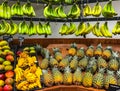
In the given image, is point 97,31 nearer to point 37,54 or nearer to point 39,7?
point 37,54

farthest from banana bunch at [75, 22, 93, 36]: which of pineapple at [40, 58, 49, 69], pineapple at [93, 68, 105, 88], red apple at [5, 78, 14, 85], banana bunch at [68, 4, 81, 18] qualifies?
red apple at [5, 78, 14, 85]

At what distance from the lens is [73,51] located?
3824 millimetres

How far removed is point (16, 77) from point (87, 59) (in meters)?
0.99

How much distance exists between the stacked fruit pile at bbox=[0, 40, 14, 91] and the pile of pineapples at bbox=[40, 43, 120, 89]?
0.40 metres

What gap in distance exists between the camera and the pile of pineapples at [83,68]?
10.3 feet

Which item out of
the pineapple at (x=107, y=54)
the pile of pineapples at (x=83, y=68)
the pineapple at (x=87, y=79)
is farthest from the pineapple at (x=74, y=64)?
the pineapple at (x=107, y=54)

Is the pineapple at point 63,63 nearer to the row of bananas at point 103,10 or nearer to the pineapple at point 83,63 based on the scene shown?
the pineapple at point 83,63

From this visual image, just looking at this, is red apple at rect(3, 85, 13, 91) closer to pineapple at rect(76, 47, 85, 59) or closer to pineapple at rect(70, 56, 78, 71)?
pineapple at rect(70, 56, 78, 71)

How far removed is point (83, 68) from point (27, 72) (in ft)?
2.43

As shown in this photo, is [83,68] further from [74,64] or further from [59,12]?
[59,12]

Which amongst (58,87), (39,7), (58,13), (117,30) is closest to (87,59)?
(58,87)

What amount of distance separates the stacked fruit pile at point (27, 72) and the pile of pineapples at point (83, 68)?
104mm

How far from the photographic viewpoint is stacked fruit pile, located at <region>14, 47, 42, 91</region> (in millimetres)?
3125

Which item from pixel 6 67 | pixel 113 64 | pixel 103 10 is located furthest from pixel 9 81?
pixel 103 10
